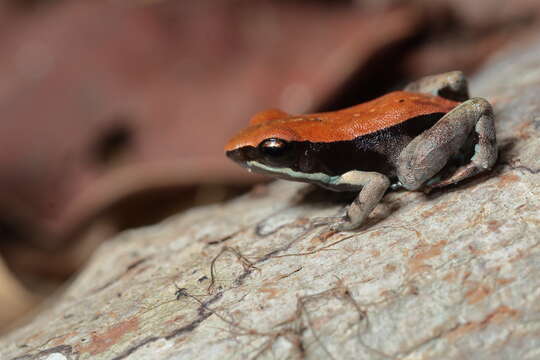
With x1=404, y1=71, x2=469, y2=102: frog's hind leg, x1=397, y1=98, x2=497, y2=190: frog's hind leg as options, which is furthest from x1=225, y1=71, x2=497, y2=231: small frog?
x1=404, y1=71, x2=469, y2=102: frog's hind leg

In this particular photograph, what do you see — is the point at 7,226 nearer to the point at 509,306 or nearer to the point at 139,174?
the point at 139,174

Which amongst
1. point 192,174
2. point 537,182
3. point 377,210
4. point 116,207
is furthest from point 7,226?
point 537,182

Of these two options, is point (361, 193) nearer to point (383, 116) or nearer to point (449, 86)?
point (383, 116)

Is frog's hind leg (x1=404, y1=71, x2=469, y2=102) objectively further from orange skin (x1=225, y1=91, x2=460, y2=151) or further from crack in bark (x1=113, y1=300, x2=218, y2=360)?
crack in bark (x1=113, y1=300, x2=218, y2=360)

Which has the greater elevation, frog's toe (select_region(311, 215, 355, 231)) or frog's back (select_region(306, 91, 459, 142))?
frog's back (select_region(306, 91, 459, 142))

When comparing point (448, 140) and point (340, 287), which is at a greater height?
point (448, 140)

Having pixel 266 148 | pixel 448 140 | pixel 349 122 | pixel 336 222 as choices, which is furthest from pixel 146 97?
pixel 448 140
